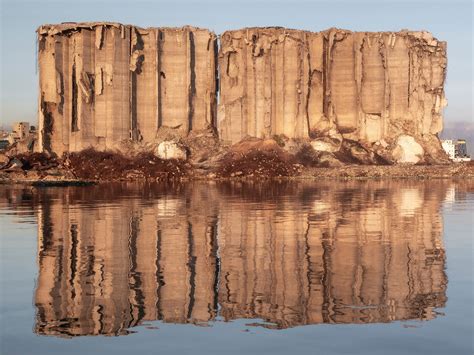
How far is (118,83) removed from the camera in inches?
2265

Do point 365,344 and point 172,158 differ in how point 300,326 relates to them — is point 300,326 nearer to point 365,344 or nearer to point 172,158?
point 365,344

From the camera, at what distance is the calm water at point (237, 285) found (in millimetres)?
7594

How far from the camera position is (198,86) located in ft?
198

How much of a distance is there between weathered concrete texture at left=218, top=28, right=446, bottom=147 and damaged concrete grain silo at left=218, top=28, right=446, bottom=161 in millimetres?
73

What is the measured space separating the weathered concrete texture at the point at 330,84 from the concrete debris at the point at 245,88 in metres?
0.08

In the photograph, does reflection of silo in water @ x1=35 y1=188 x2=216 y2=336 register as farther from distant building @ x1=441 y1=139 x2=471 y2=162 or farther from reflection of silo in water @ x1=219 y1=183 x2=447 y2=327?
distant building @ x1=441 y1=139 x2=471 y2=162

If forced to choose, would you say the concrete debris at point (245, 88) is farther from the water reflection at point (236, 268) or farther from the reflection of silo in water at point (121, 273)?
the reflection of silo in water at point (121, 273)

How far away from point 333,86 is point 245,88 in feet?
23.5

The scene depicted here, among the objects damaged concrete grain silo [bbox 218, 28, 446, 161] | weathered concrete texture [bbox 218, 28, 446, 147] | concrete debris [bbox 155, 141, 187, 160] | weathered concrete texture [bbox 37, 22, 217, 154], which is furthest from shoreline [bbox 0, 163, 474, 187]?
weathered concrete texture [bbox 37, 22, 217, 154]

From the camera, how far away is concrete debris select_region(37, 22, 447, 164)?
189 feet

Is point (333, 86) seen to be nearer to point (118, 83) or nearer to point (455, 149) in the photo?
point (118, 83)

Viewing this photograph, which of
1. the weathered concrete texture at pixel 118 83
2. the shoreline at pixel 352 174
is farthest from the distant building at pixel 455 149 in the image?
the weathered concrete texture at pixel 118 83

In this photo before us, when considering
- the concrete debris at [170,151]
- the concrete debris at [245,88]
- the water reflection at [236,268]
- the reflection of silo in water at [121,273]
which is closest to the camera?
the reflection of silo in water at [121,273]

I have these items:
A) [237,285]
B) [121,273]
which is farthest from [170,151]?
[237,285]
